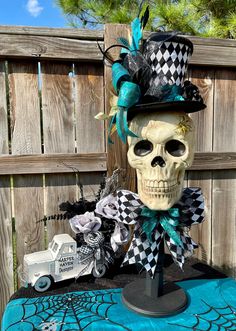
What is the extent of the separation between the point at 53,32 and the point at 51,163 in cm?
56

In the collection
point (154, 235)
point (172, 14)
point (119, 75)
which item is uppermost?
point (172, 14)

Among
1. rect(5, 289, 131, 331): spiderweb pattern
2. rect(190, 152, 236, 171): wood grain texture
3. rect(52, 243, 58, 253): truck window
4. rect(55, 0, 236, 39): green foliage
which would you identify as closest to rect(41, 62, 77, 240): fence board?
rect(52, 243, 58, 253): truck window

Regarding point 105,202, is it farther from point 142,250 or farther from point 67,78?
point 67,78

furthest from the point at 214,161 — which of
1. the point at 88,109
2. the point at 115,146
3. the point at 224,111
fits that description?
the point at 88,109

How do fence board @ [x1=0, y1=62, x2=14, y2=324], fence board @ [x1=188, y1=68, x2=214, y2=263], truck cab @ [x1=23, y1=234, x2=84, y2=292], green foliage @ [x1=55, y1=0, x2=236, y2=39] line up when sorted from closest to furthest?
truck cab @ [x1=23, y1=234, x2=84, y2=292]
fence board @ [x1=0, y1=62, x2=14, y2=324]
fence board @ [x1=188, y1=68, x2=214, y2=263]
green foliage @ [x1=55, y1=0, x2=236, y2=39]

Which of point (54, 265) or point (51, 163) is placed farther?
point (51, 163)

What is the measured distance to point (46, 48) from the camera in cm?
129

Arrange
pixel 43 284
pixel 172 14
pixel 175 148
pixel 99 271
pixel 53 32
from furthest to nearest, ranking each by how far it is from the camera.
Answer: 1. pixel 172 14
2. pixel 53 32
3. pixel 99 271
4. pixel 43 284
5. pixel 175 148

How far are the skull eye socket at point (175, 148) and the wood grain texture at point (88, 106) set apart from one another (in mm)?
574

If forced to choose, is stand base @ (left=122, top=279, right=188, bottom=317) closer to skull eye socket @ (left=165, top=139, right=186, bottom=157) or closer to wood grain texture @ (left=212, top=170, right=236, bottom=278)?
skull eye socket @ (left=165, top=139, right=186, bottom=157)

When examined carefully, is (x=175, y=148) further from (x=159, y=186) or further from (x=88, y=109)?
(x=88, y=109)

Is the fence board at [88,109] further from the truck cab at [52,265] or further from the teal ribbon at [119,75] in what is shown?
the teal ribbon at [119,75]

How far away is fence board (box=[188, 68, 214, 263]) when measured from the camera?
1.54 meters

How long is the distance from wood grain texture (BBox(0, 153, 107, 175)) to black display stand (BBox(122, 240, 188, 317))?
54cm
